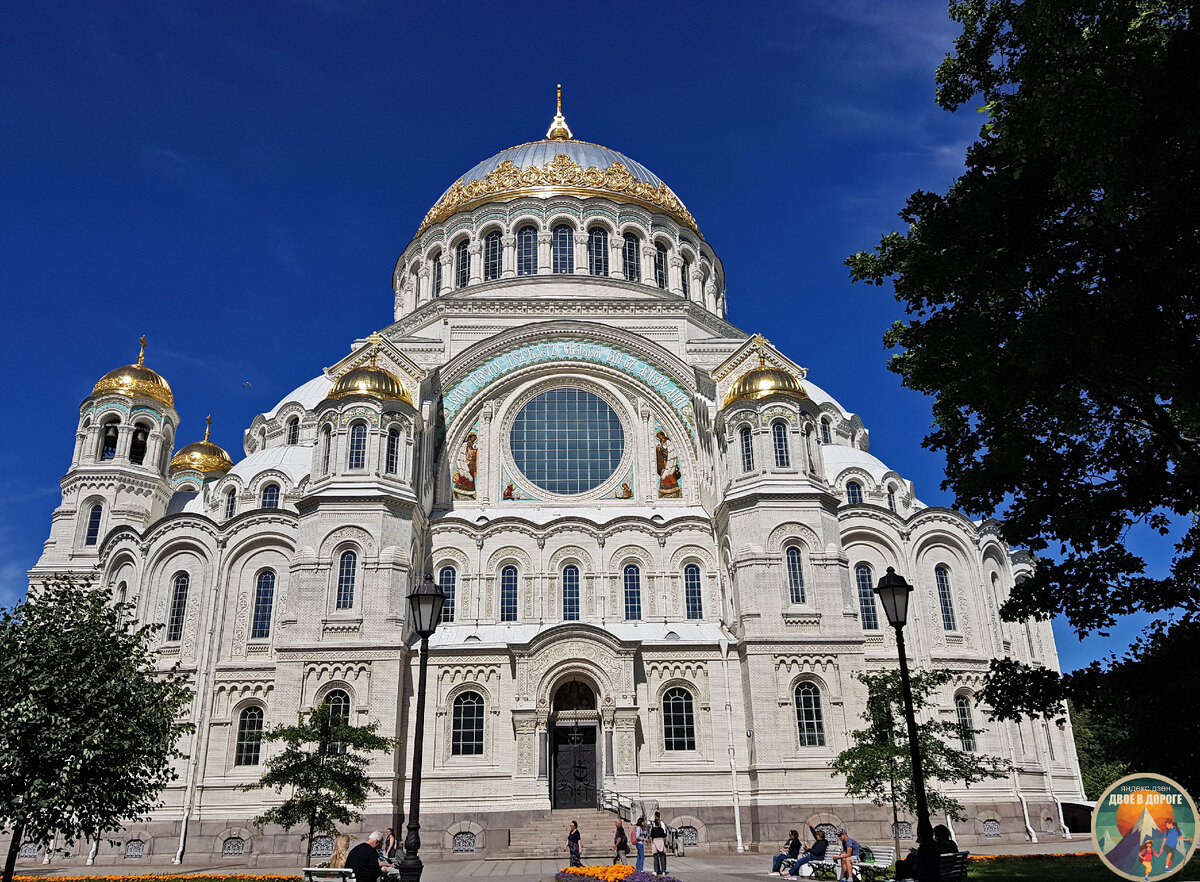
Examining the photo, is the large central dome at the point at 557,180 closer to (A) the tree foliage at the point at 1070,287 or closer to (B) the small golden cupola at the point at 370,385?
(B) the small golden cupola at the point at 370,385

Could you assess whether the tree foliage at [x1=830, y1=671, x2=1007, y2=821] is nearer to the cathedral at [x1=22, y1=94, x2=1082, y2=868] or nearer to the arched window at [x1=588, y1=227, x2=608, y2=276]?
the cathedral at [x1=22, y1=94, x2=1082, y2=868]

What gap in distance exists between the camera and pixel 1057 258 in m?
12.9

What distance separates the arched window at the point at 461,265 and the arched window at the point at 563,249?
3.93 metres

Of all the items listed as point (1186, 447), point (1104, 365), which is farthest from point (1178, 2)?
point (1186, 447)

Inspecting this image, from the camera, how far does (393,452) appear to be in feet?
103

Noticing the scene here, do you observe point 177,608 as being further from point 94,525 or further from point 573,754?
point 573,754

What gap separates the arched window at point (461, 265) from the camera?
4175 centimetres

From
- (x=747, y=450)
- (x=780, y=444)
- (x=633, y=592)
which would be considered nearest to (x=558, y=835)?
(x=633, y=592)

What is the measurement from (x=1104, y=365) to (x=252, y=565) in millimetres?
27063

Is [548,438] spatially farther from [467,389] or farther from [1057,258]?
[1057,258]

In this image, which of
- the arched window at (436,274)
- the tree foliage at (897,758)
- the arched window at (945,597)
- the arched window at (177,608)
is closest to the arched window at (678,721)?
the tree foliage at (897,758)

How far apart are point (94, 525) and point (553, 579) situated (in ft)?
63.7

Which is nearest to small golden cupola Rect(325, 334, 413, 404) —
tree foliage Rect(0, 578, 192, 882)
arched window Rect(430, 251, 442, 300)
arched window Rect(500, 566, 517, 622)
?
arched window Rect(500, 566, 517, 622)

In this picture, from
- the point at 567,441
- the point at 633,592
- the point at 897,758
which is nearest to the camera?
the point at 897,758
